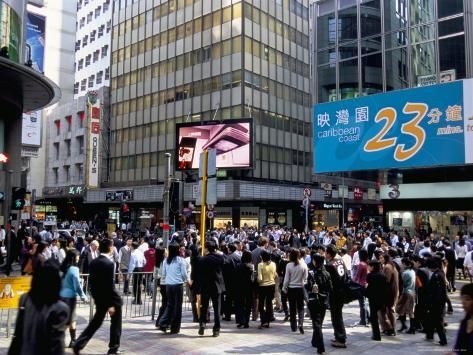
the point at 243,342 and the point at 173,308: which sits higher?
the point at 173,308

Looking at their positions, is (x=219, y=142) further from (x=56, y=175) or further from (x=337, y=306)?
(x=56, y=175)

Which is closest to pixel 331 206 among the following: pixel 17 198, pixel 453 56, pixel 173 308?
pixel 453 56

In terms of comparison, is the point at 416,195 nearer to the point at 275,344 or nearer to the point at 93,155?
the point at 275,344

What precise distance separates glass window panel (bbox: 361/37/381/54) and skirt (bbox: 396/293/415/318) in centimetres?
1696

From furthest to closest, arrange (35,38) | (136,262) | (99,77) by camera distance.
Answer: (99,77) → (35,38) → (136,262)

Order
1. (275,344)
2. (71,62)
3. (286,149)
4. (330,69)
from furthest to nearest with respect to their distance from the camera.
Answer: (71,62) → (286,149) → (330,69) → (275,344)

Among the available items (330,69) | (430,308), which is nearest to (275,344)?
(430,308)

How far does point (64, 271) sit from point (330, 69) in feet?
70.7

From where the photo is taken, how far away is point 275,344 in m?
Result: 8.88

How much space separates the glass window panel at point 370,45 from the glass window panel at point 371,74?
303mm

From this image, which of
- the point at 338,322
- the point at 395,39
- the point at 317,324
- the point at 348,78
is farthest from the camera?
the point at 348,78

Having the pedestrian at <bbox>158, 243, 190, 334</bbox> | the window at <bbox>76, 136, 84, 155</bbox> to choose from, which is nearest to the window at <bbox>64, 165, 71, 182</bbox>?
the window at <bbox>76, 136, 84, 155</bbox>

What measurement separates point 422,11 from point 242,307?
18710mm

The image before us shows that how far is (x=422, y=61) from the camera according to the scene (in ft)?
74.3
